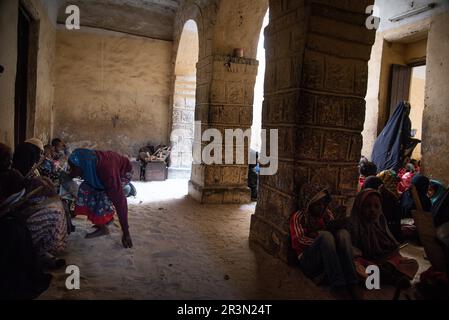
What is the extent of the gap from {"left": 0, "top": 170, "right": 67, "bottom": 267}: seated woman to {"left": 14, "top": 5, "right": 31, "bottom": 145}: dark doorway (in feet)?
9.59

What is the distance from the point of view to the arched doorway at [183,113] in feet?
28.4

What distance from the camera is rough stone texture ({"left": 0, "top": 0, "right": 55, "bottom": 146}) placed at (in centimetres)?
384

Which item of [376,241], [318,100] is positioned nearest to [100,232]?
[318,100]

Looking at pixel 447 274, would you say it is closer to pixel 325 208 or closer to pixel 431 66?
pixel 325 208

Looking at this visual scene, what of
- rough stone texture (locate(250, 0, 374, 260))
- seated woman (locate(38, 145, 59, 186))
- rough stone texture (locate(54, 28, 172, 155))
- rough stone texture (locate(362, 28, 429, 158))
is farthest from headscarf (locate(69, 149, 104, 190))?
rough stone texture (locate(362, 28, 429, 158))

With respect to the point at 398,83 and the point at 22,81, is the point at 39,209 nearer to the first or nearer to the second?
the point at 22,81

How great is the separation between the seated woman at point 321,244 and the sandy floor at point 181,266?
0.17 m

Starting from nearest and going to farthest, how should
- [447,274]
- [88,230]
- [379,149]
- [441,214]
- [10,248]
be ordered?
[10,248]
[447,274]
[441,214]
[88,230]
[379,149]

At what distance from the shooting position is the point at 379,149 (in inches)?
251

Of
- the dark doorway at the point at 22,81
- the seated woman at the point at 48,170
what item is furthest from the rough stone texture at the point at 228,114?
the dark doorway at the point at 22,81

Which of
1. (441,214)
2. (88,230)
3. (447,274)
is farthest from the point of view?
(88,230)

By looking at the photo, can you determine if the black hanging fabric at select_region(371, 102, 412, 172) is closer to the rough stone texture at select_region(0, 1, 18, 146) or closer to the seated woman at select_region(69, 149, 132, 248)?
the seated woman at select_region(69, 149, 132, 248)

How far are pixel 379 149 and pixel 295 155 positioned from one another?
391 cm
